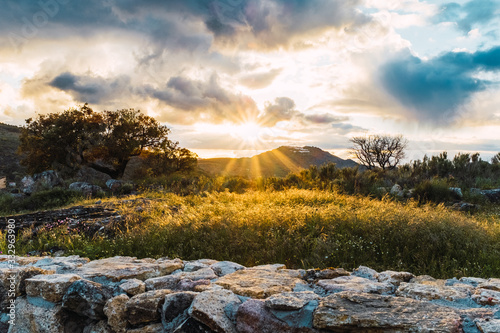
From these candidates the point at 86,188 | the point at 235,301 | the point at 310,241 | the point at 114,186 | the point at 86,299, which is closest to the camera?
the point at 235,301

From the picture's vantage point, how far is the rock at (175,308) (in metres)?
2.41

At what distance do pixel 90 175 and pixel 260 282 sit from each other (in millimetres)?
19457

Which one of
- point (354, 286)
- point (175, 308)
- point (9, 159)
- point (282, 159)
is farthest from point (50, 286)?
point (282, 159)

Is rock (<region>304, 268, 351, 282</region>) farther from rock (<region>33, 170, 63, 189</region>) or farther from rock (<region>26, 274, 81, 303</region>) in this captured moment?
rock (<region>33, 170, 63, 189</region>)

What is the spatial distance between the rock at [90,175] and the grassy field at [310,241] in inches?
528

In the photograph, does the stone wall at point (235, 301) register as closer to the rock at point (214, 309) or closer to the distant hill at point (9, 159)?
the rock at point (214, 309)

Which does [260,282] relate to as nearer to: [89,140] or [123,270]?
[123,270]

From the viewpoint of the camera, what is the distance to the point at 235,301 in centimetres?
237

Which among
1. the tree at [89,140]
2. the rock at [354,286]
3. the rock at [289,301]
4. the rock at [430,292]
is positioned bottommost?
the rock at [354,286]

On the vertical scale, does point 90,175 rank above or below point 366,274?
above

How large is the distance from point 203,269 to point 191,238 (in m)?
2.03

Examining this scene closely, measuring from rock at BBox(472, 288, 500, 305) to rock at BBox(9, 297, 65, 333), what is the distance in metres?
3.51

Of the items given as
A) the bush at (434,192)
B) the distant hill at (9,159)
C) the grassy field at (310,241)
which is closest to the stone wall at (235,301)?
the grassy field at (310,241)

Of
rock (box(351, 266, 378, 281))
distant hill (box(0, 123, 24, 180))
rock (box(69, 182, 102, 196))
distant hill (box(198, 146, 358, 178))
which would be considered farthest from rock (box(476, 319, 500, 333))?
distant hill (box(198, 146, 358, 178))
